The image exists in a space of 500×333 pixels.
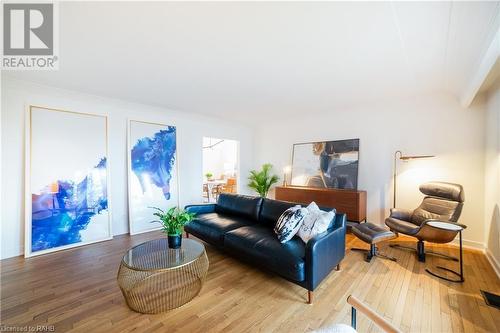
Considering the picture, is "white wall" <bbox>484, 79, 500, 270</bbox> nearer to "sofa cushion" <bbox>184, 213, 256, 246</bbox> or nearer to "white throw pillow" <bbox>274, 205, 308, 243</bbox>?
"white throw pillow" <bbox>274, 205, 308, 243</bbox>

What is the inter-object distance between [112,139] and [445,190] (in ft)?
18.5

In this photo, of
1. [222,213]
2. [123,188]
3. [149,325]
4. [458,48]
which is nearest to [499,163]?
[458,48]

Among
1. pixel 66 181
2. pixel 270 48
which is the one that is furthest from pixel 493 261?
pixel 66 181

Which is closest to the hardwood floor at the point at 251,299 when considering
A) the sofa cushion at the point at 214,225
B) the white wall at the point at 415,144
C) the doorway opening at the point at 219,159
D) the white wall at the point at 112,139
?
the sofa cushion at the point at 214,225

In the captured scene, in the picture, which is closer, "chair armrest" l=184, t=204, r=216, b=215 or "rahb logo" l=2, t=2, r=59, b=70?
"rahb logo" l=2, t=2, r=59, b=70

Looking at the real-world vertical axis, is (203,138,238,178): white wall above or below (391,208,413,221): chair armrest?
above

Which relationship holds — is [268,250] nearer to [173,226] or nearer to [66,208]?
[173,226]

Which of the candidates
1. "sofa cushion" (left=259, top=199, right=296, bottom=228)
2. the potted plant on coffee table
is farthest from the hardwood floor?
"sofa cushion" (left=259, top=199, right=296, bottom=228)

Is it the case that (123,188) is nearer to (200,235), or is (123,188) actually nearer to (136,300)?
(200,235)

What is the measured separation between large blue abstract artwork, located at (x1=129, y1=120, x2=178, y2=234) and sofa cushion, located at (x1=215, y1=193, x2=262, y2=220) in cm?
131

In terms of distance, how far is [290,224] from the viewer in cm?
236

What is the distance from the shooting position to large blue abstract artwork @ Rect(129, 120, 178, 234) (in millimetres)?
3984

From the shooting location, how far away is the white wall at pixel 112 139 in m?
2.91

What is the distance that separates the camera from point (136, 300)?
1.97 meters
